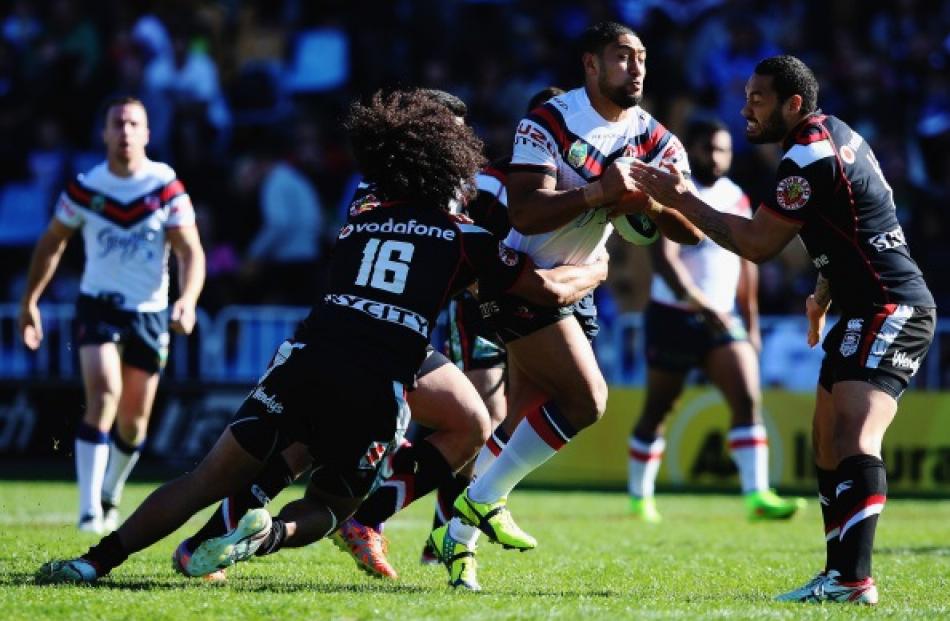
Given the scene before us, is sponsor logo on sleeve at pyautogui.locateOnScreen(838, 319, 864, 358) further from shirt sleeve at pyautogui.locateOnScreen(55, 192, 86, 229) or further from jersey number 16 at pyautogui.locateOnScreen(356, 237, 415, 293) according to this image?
shirt sleeve at pyautogui.locateOnScreen(55, 192, 86, 229)

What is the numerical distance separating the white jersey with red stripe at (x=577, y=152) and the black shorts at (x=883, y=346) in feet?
3.87

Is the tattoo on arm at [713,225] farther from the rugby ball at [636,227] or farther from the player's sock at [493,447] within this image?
the player's sock at [493,447]

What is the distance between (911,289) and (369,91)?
13449mm

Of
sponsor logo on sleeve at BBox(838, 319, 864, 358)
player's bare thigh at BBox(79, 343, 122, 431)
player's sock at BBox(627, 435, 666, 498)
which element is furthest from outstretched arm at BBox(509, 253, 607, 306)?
player's sock at BBox(627, 435, 666, 498)

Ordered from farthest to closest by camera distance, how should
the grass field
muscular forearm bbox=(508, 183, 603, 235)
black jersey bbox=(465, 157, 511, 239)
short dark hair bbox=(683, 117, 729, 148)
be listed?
short dark hair bbox=(683, 117, 729, 148)
black jersey bbox=(465, 157, 511, 239)
muscular forearm bbox=(508, 183, 603, 235)
the grass field

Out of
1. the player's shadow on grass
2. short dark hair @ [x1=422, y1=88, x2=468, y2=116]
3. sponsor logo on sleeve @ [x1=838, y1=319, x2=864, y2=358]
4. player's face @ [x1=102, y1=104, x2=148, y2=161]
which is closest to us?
sponsor logo on sleeve @ [x1=838, y1=319, x2=864, y2=358]

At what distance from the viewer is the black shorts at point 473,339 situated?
8.79 metres

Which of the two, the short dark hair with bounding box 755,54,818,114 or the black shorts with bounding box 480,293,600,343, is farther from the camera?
the black shorts with bounding box 480,293,600,343

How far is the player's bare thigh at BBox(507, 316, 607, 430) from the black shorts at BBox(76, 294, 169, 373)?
3.83 meters

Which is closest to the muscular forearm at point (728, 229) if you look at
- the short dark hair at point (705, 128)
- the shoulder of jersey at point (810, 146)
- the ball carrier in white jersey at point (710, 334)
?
the shoulder of jersey at point (810, 146)

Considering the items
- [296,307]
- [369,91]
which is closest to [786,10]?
[369,91]

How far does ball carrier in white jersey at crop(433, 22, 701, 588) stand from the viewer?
7.31 m

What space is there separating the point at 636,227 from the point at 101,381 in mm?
4222

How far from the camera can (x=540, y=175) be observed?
24.0 ft
